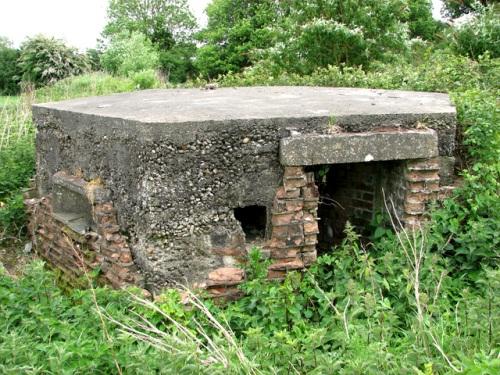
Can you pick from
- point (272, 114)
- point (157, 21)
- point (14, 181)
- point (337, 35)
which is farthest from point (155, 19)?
point (272, 114)

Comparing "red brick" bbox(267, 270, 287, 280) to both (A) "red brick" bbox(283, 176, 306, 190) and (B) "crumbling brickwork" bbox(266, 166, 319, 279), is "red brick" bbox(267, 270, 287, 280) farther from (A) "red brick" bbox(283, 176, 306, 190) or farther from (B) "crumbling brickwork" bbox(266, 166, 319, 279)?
(A) "red brick" bbox(283, 176, 306, 190)

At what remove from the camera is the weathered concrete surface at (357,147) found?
416cm

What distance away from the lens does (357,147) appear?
4277 millimetres

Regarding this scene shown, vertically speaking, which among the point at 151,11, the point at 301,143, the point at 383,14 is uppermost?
the point at 151,11

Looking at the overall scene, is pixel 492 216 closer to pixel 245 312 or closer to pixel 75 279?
pixel 245 312

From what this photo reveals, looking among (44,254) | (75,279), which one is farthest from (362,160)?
(44,254)

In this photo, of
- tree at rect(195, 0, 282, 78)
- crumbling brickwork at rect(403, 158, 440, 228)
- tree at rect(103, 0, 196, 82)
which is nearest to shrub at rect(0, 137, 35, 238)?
crumbling brickwork at rect(403, 158, 440, 228)

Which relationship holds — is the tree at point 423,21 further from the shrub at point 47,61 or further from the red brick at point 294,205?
the red brick at point 294,205

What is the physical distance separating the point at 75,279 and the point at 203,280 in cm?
140

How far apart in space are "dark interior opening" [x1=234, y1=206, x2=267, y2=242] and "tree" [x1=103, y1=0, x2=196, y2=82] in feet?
96.6

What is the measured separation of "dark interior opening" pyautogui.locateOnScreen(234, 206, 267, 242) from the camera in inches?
179

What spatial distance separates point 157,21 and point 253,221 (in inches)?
1304

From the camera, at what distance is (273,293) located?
386 centimetres

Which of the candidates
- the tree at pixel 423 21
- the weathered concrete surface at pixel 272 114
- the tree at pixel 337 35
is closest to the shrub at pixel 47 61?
the tree at pixel 337 35
